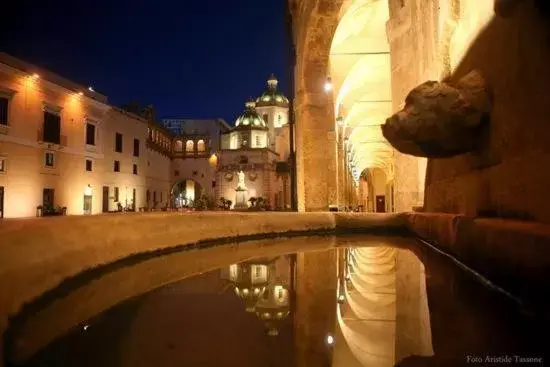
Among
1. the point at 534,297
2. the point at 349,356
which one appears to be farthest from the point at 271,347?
the point at 534,297

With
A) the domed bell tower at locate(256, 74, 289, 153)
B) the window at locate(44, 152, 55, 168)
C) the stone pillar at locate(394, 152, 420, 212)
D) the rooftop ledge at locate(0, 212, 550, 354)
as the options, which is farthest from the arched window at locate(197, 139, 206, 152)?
the stone pillar at locate(394, 152, 420, 212)

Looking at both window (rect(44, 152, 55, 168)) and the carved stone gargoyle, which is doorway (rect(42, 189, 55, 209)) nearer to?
window (rect(44, 152, 55, 168))

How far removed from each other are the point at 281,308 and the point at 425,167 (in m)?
4.20

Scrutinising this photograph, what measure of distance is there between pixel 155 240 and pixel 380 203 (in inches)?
1276

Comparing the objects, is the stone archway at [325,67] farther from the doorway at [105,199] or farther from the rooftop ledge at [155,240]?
the doorway at [105,199]

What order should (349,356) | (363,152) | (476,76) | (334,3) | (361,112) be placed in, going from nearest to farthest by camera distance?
(349,356) < (476,76) < (334,3) < (361,112) < (363,152)

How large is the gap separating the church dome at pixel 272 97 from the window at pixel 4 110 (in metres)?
42.4

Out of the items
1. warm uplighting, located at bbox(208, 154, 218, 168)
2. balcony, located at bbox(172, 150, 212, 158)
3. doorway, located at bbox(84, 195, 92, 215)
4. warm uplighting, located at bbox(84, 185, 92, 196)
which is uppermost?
balcony, located at bbox(172, 150, 212, 158)

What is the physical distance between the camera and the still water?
1771 millimetres

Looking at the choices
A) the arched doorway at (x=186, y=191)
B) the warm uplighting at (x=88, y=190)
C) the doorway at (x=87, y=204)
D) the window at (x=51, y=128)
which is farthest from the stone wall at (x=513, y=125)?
the arched doorway at (x=186, y=191)

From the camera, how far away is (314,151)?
38.7 ft

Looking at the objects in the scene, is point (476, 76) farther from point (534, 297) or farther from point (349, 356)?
point (349, 356)

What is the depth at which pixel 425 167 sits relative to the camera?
610 cm

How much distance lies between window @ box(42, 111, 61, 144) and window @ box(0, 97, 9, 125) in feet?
7.71
